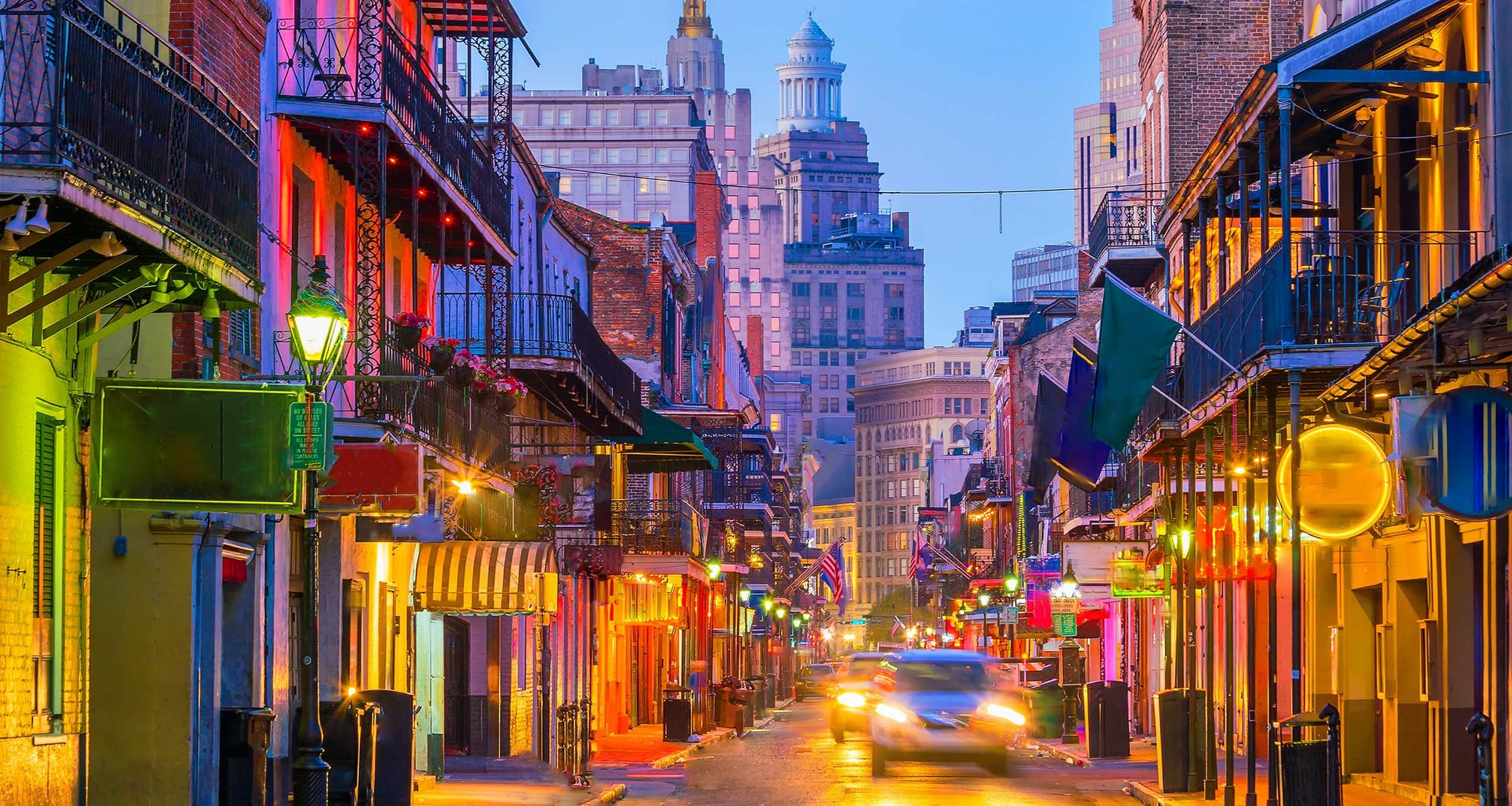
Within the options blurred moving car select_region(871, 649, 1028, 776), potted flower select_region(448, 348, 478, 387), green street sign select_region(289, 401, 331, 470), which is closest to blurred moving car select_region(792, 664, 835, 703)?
blurred moving car select_region(871, 649, 1028, 776)

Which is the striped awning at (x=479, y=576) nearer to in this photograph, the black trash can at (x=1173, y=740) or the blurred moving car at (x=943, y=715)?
the blurred moving car at (x=943, y=715)

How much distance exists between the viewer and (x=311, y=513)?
14969 mm

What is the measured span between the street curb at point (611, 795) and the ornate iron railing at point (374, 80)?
21.9 feet

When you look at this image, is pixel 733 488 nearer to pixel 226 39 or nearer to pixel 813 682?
pixel 813 682

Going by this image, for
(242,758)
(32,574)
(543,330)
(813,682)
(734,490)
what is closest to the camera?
(32,574)

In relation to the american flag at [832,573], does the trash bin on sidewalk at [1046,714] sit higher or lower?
lower

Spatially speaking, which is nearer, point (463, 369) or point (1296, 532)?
point (1296, 532)

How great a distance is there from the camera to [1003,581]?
74.1 metres

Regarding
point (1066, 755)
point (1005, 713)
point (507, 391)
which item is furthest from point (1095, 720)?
point (507, 391)

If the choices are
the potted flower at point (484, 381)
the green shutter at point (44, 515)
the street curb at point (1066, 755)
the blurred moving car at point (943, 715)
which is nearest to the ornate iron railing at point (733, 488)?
the street curb at point (1066, 755)

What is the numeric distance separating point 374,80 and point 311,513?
765 centimetres

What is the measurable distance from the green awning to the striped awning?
10.6 meters

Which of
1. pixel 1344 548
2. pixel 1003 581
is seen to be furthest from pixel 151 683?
pixel 1003 581

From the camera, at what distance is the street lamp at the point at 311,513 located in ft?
48.5
